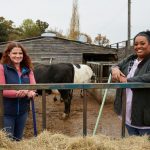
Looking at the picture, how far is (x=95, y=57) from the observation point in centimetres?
2569

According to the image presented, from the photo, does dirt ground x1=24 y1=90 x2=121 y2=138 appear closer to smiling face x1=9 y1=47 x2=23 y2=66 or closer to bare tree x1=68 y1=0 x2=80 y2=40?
smiling face x1=9 y1=47 x2=23 y2=66

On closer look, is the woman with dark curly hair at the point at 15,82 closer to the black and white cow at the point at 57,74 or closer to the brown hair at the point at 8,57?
the brown hair at the point at 8,57

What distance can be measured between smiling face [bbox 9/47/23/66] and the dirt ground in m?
2.98

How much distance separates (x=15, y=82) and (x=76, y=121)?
5370mm

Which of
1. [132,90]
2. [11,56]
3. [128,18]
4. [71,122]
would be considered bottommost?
[71,122]

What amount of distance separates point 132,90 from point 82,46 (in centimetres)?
1824

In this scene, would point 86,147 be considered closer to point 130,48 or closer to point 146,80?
point 146,80

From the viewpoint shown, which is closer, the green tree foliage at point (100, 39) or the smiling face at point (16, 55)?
the smiling face at point (16, 55)

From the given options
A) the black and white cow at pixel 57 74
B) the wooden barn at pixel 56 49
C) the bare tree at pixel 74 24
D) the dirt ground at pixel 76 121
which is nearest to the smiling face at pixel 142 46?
the dirt ground at pixel 76 121

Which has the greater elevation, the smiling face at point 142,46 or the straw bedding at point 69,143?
the smiling face at point 142,46

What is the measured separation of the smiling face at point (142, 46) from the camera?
3291 millimetres

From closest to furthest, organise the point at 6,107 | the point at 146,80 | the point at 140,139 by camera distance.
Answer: the point at 140,139
the point at 146,80
the point at 6,107

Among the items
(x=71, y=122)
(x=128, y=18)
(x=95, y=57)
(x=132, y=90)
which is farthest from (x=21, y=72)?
(x=95, y=57)

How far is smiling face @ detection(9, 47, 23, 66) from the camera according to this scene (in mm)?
3686
